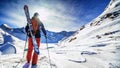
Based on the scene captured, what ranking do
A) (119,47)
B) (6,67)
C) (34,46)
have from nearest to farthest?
1. (6,67)
2. (34,46)
3. (119,47)

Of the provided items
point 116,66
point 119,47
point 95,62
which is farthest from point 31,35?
point 119,47

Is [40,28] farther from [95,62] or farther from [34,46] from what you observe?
[95,62]

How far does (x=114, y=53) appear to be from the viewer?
888cm

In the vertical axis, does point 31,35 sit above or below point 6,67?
above

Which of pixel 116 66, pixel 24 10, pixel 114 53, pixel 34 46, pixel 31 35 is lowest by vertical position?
pixel 116 66

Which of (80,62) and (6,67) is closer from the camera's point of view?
(6,67)

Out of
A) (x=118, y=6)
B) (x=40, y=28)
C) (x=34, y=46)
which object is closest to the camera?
(x=34, y=46)

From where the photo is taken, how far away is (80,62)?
7988 millimetres

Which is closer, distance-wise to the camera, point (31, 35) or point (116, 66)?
point (116, 66)

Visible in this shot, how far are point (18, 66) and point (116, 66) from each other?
15.1 feet

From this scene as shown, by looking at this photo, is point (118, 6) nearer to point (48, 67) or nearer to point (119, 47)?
point (119, 47)

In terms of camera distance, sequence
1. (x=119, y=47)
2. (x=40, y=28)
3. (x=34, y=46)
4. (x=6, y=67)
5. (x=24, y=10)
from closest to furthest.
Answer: (x=6, y=67)
(x=34, y=46)
(x=40, y=28)
(x=24, y=10)
(x=119, y=47)

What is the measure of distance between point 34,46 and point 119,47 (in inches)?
219

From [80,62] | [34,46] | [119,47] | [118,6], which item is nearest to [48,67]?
[34,46]
